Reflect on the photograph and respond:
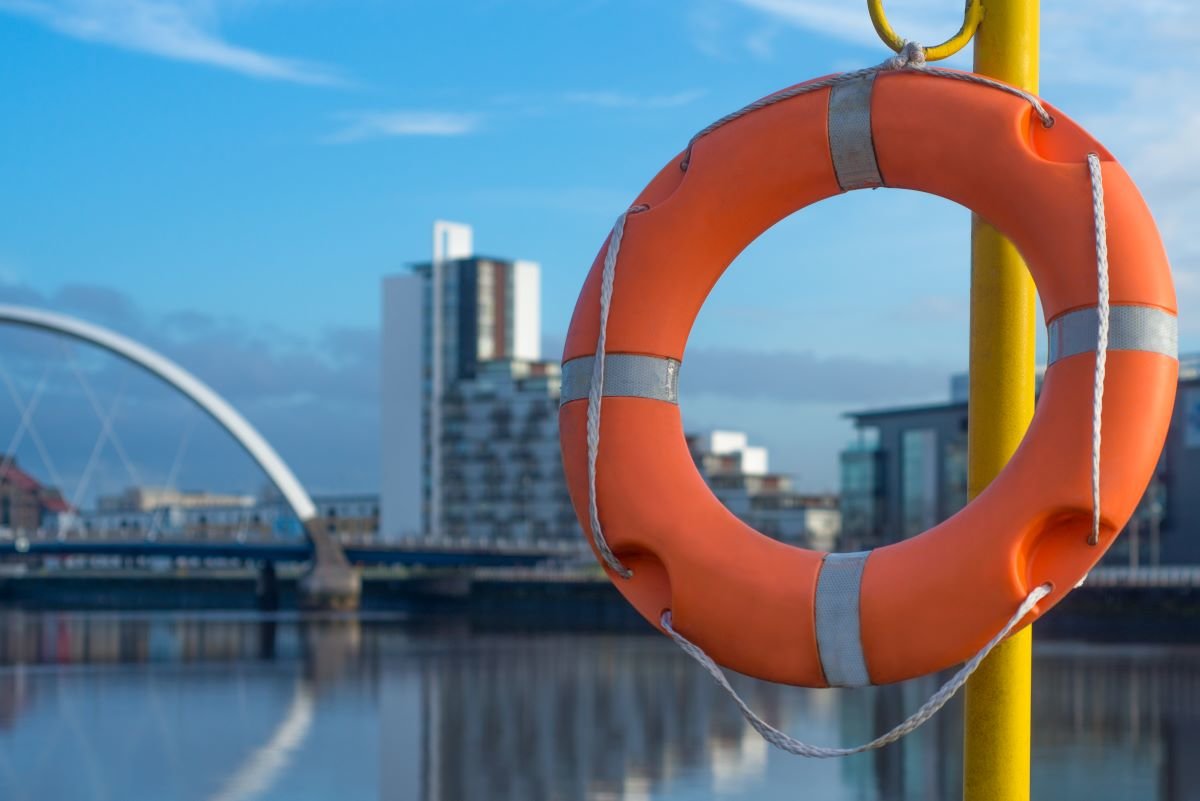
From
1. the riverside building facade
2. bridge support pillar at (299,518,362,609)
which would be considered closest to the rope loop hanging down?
bridge support pillar at (299,518,362,609)

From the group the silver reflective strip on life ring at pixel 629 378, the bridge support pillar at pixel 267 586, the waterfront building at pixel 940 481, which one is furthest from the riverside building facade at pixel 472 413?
the silver reflective strip on life ring at pixel 629 378

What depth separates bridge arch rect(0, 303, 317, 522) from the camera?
48.7 metres

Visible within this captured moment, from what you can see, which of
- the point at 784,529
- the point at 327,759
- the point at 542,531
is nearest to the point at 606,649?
the point at 327,759

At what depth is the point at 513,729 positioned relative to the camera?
1780 centimetres

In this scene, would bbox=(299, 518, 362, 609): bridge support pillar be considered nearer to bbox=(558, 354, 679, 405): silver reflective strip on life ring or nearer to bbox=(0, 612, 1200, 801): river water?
bbox=(0, 612, 1200, 801): river water

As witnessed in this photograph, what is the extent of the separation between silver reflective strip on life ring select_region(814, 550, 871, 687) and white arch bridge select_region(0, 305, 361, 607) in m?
48.3

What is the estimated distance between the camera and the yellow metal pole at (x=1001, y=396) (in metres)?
4.14

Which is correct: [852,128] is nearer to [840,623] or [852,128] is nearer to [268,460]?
[840,623]

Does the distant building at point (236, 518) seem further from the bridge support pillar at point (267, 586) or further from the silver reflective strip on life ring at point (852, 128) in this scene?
the silver reflective strip on life ring at point (852, 128)

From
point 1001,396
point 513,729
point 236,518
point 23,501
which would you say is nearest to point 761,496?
point 236,518

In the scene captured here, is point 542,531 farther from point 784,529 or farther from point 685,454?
point 685,454

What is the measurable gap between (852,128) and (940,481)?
162ft

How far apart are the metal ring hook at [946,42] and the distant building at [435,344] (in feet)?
232

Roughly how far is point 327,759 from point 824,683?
12.1m
